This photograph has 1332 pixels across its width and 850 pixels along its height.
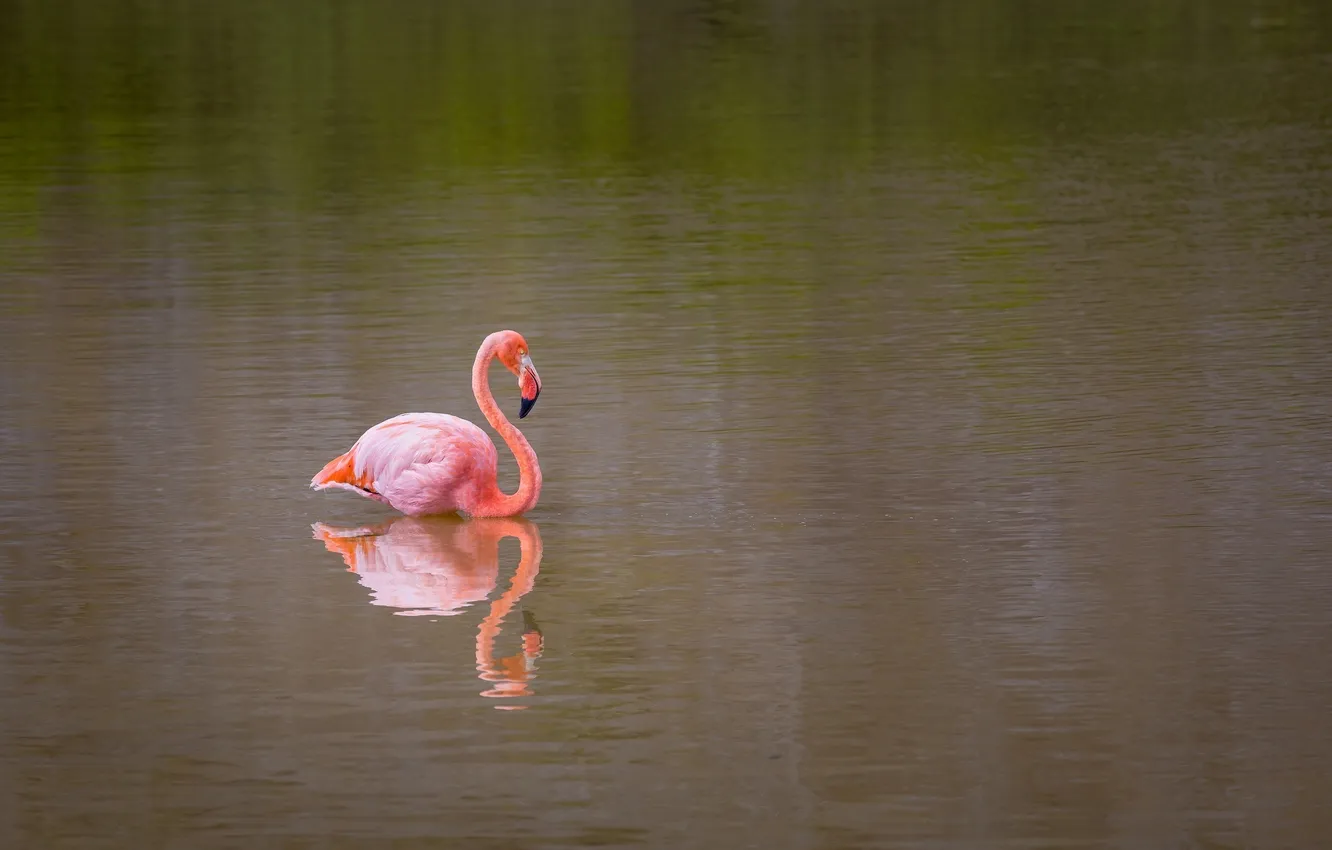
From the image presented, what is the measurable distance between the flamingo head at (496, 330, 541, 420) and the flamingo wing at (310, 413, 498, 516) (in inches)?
11.9

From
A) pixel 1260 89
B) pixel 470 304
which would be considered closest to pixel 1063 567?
pixel 470 304

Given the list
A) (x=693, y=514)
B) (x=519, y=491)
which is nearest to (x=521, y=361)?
(x=519, y=491)

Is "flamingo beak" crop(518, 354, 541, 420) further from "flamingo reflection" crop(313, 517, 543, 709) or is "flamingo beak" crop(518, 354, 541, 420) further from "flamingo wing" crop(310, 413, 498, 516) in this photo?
"flamingo reflection" crop(313, 517, 543, 709)

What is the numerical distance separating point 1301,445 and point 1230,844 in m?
3.92

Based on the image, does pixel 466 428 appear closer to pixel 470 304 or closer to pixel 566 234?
pixel 470 304

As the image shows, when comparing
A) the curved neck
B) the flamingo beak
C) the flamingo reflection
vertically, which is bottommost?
the flamingo reflection

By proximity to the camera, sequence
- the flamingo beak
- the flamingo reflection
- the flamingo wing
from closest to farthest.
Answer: the flamingo reflection, the flamingo wing, the flamingo beak

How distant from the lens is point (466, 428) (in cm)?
770

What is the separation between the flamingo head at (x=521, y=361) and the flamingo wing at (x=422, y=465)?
303 millimetres

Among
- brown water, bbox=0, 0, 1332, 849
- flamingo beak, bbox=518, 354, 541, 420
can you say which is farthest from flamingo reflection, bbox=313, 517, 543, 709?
flamingo beak, bbox=518, 354, 541, 420

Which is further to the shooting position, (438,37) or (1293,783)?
(438,37)

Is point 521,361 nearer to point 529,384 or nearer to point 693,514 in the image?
point 529,384

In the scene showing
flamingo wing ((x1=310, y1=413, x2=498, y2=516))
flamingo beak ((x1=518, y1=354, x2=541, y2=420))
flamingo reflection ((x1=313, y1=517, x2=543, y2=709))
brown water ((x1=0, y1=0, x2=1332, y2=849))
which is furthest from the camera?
flamingo beak ((x1=518, y1=354, x2=541, y2=420))

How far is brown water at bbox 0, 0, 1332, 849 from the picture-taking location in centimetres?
525
